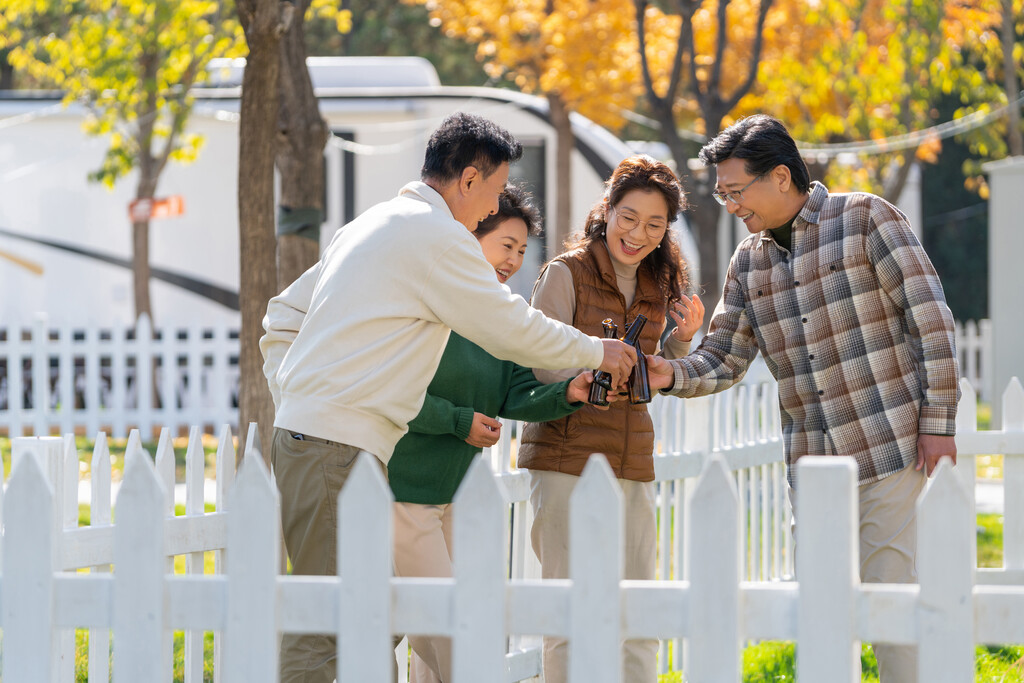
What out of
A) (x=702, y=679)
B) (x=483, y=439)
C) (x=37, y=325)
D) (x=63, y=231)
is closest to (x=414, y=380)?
(x=483, y=439)

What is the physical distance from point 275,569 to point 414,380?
778 mm

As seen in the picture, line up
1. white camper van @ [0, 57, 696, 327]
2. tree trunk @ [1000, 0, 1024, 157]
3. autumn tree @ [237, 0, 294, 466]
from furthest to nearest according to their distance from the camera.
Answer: tree trunk @ [1000, 0, 1024, 157], white camper van @ [0, 57, 696, 327], autumn tree @ [237, 0, 294, 466]

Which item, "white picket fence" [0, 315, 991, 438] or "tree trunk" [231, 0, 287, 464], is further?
"white picket fence" [0, 315, 991, 438]

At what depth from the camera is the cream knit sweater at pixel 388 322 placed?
2816mm

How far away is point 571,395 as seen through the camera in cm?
341

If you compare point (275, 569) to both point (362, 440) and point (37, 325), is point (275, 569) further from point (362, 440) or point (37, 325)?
point (37, 325)

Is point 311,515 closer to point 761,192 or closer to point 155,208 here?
point 761,192

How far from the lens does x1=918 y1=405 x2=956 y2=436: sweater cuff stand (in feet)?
11.1

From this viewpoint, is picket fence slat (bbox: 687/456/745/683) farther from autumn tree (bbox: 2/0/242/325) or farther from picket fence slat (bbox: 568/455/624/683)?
autumn tree (bbox: 2/0/242/325)

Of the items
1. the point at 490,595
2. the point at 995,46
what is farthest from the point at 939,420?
the point at 995,46

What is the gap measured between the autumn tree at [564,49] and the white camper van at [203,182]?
317 millimetres

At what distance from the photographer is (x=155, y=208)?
39.9 ft

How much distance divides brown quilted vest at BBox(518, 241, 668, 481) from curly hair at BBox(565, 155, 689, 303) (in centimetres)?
8

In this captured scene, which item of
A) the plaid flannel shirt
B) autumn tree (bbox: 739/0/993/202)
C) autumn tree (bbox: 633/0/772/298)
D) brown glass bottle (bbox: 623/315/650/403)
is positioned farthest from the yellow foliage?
brown glass bottle (bbox: 623/315/650/403)
